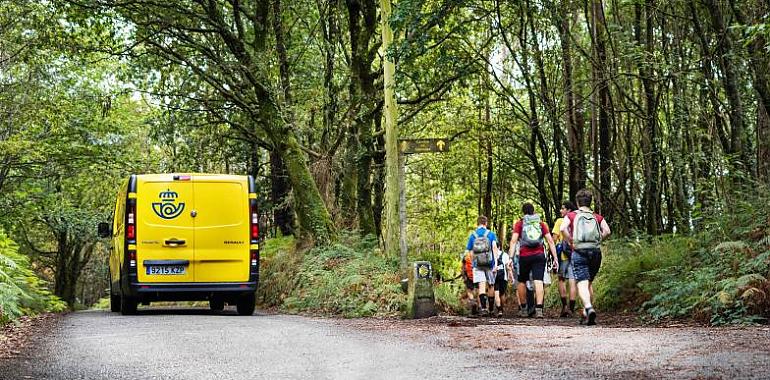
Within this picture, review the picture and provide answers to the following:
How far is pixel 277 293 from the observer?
21.1 meters

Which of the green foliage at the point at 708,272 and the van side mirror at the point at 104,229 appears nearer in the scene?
the green foliage at the point at 708,272

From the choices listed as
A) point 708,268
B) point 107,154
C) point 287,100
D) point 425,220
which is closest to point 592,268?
point 708,268

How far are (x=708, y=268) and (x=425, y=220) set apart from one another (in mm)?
24443

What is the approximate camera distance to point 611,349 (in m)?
8.62

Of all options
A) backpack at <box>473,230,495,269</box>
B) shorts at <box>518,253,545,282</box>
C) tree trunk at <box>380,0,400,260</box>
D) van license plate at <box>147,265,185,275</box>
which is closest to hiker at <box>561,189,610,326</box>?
shorts at <box>518,253,545,282</box>

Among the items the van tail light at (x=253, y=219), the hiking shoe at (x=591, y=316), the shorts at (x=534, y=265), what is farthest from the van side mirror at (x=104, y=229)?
the hiking shoe at (x=591, y=316)

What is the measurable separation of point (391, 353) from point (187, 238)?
792cm

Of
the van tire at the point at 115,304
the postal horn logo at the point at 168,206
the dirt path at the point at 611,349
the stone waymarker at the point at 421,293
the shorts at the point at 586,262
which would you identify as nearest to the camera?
the dirt path at the point at 611,349

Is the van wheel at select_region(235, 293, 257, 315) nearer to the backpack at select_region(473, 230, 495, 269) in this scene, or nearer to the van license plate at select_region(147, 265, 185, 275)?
the van license plate at select_region(147, 265, 185, 275)

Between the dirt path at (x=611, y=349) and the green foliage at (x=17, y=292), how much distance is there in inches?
226

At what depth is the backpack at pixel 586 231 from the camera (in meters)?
12.9

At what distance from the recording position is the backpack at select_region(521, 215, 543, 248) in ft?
52.1

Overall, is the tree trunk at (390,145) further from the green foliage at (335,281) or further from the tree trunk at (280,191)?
the tree trunk at (280,191)

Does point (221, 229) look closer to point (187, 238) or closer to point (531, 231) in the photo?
point (187, 238)
